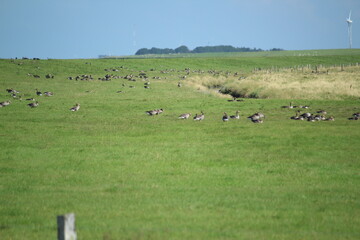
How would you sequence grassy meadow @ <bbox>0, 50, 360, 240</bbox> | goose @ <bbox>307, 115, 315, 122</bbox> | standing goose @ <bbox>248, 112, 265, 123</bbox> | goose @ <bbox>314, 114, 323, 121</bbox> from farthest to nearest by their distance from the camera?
goose @ <bbox>314, 114, 323, 121</bbox> → goose @ <bbox>307, 115, 315, 122</bbox> → standing goose @ <bbox>248, 112, 265, 123</bbox> → grassy meadow @ <bbox>0, 50, 360, 240</bbox>

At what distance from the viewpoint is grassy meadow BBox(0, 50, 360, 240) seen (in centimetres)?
1330

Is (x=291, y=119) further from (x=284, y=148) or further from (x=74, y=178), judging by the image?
(x=74, y=178)

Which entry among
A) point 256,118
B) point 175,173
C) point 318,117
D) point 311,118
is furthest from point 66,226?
point 318,117

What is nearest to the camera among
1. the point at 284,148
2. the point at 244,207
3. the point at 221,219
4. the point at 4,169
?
the point at 221,219

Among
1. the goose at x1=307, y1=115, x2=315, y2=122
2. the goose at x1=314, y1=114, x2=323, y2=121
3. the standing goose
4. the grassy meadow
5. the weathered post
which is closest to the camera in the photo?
the weathered post

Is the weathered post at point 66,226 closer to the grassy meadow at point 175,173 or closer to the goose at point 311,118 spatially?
the grassy meadow at point 175,173

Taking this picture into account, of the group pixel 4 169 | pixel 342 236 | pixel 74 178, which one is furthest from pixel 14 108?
pixel 342 236

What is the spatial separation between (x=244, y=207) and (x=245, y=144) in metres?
11.6

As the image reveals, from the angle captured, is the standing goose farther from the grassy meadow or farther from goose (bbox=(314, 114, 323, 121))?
goose (bbox=(314, 114, 323, 121))

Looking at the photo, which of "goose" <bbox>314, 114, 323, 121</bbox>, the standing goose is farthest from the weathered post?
"goose" <bbox>314, 114, 323, 121</bbox>

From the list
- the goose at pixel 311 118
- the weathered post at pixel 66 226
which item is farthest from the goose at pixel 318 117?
the weathered post at pixel 66 226

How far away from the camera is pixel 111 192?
1691 centimetres

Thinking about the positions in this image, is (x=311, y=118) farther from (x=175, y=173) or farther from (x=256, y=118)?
(x=175, y=173)

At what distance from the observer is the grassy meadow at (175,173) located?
13297mm
